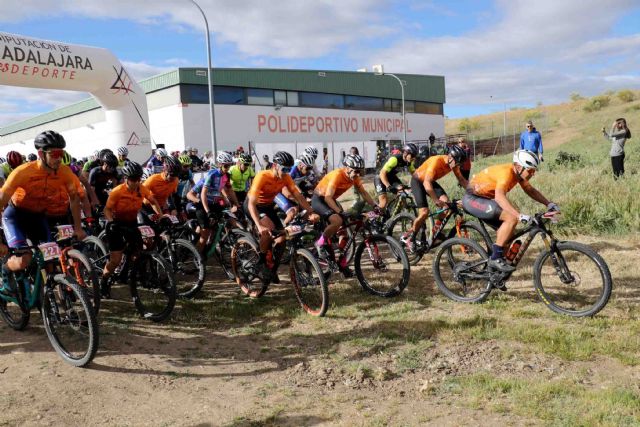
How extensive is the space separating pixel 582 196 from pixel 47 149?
391 inches

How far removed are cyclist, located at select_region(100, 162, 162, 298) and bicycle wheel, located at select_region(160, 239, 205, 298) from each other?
0.90 m

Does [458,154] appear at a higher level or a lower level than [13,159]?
lower

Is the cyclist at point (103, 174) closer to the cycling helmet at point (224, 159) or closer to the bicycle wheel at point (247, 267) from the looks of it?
the cycling helmet at point (224, 159)

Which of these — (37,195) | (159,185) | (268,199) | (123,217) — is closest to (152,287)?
(123,217)

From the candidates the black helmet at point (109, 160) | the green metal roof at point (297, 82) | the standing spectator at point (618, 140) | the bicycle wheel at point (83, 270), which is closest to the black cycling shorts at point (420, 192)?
the black helmet at point (109, 160)

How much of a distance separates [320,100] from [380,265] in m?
32.9

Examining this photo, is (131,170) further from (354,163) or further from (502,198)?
(502,198)

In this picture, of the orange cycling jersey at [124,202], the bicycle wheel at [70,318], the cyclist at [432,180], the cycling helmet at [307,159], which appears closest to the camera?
the bicycle wheel at [70,318]

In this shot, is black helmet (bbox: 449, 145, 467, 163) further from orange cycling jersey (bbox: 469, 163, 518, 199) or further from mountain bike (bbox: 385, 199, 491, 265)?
orange cycling jersey (bbox: 469, 163, 518, 199)

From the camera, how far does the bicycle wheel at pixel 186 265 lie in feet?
22.6

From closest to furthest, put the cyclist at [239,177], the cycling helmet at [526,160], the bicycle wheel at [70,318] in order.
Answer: the bicycle wheel at [70,318] → the cycling helmet at [526,160] → the cyclist at [239,177]

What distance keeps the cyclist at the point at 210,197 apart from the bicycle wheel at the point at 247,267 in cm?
89

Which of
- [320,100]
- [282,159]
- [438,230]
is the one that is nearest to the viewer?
[282,159]

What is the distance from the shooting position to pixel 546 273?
5633 millimetres
